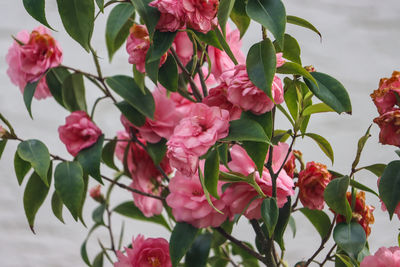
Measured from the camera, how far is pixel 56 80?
745 millimetres

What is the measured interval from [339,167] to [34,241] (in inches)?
29.3

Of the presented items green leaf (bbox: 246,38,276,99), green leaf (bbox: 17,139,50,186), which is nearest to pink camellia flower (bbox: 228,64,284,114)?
green leaf (bbox: 246,38,276,99)

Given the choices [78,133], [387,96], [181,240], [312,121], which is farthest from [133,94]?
[312,121]

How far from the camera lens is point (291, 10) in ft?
4.50

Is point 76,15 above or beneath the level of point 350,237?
above

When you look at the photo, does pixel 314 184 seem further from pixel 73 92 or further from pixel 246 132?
pixel 73 92

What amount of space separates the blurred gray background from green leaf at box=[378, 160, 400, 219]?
2.62ft

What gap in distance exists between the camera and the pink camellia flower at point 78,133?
2.21 feet

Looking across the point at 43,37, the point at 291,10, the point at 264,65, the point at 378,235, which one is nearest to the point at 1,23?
the point at 291,10

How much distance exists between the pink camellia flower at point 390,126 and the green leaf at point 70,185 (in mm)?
299

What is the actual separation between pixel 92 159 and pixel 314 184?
0.79 feet

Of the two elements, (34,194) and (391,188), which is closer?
(391,188)

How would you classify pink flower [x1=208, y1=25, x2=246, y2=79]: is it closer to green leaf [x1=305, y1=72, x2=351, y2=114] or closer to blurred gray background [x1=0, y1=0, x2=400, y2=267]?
green leaf [x1=305, y1=72, x2=351, y2=114]

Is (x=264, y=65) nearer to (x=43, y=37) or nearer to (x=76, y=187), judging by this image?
(x=76, y=187)
